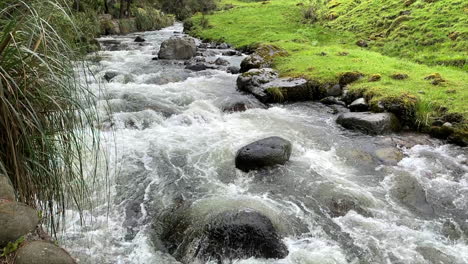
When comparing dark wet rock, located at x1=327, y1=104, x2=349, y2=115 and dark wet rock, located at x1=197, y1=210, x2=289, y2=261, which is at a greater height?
dark wet rock, located at x1=197, y1=210, x2=289, y2=261

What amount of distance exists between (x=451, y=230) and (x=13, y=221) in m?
6.56

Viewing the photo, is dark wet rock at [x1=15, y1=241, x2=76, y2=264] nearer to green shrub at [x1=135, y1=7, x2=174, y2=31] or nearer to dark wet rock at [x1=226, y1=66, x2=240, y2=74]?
dark wet rock at [x1=226, y1=66, x2=240, y2=74]

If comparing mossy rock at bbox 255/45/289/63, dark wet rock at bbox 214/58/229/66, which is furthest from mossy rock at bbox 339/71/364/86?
dark wet rock at bbox 214/58/229/66

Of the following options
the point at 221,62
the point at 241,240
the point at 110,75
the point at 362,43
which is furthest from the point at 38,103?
the point at 362,43

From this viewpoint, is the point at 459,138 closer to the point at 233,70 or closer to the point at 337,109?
the point at 337,109

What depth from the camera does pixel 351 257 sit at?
5.29 m

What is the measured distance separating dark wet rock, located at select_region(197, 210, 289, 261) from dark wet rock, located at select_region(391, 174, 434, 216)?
3054mm

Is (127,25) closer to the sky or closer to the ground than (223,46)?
closer to the sky

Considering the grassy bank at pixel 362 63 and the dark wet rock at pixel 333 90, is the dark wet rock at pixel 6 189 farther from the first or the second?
the dark wet rock at pixel 333 90

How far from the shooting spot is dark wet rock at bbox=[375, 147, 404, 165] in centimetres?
839

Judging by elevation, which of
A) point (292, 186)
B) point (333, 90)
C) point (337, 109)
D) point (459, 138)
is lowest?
point (292, 186)

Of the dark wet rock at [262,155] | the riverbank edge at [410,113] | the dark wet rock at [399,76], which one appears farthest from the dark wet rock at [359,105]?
the dark wet rock at [262,155]

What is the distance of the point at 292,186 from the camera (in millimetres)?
7262

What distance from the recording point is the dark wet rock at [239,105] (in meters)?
11.9
